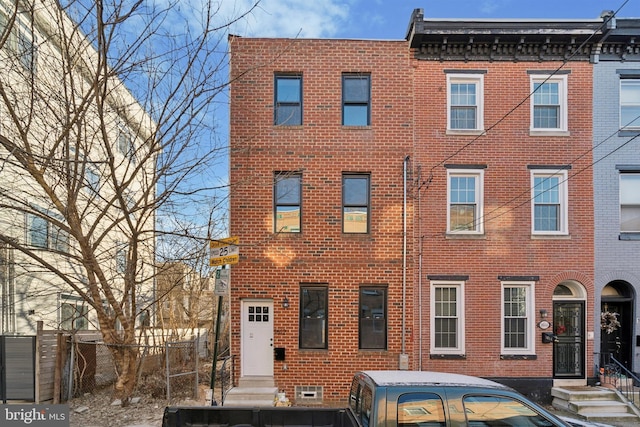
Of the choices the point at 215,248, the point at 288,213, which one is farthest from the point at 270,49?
the point at 215,248

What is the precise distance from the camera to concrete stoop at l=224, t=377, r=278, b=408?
866cm

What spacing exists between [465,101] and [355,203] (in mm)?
4288

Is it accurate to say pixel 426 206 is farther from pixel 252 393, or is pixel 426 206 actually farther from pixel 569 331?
pixel 252 393

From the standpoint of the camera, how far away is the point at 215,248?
7.51 metres

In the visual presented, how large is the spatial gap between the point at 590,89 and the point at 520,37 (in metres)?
2.48

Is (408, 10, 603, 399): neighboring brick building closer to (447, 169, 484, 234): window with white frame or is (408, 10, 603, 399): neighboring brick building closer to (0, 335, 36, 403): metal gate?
(447, 169, 484, 234): window with white frame

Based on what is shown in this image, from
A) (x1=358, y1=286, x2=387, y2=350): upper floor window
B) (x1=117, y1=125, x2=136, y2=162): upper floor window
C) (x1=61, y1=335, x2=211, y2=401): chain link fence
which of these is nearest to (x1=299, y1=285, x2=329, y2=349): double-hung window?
(x1=358, y1=286, x2=387, y2=350): upper floor window

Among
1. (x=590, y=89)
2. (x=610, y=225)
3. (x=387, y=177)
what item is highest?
(x=590, y=89)

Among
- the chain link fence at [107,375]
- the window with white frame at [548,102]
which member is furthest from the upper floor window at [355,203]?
the window with white frame at [548,102]

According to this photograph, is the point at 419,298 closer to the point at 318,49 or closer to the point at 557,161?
the point at 557,161

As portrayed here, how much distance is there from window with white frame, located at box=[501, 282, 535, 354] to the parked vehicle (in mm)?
6012

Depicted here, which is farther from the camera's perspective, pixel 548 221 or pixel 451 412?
pixel 548 221

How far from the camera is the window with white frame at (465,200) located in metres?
10.3

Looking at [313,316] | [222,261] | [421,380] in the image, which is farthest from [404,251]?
[421,380]
